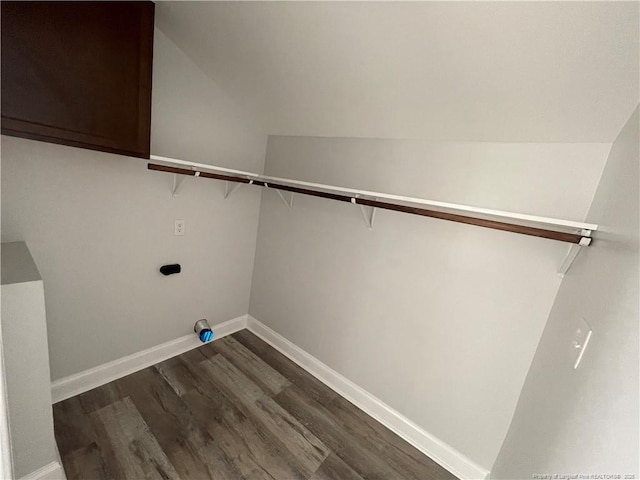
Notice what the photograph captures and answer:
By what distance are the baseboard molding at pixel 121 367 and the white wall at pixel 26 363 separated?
566 millimetres

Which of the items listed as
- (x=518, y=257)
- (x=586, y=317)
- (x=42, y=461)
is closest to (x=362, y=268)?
(x=518, y=257)

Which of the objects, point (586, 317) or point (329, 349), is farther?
point (329, 349)

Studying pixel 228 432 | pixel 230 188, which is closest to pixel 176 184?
pixel 230 188

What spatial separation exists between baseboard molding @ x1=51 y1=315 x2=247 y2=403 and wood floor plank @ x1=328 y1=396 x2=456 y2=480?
4.13 feet

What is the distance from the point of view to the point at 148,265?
6.25 feet

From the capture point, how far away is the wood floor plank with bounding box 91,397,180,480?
4.59ft

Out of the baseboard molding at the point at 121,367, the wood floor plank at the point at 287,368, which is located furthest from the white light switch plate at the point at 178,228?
the wood floor plank at the point at 287,368

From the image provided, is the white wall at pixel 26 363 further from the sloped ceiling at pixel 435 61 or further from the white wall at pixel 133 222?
the sloped ceiling at pixel 435 61

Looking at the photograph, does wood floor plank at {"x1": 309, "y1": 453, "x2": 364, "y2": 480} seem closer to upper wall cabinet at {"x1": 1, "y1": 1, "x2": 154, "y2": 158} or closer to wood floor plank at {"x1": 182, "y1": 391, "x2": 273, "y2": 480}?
wood floor plank at {"x1": 182, "y1": 391, "x2": 273, "y2": 480}

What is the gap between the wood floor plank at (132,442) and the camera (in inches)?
55.1

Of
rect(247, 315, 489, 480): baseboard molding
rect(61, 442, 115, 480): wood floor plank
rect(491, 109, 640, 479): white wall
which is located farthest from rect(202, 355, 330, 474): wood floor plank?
rect(491, 109, 640, 479): white wall

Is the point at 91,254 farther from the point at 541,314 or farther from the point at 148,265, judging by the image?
the point at 541,314

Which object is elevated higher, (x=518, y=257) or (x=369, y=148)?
(x=369, y=148)

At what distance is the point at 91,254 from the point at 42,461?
1000mm
